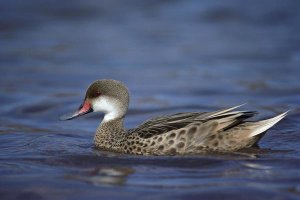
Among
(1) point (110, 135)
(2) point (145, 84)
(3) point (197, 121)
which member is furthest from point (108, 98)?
(2) point (145, 84)

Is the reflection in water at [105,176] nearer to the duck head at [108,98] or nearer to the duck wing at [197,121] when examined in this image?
the duck wing at [197,121]

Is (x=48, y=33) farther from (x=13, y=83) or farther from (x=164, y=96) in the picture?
(x=164, y=96)

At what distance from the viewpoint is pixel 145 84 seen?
15469mm

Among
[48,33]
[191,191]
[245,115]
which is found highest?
[48,33]

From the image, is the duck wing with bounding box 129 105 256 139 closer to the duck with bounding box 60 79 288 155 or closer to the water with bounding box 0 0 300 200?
the duck with bounding box 60 79 288 155

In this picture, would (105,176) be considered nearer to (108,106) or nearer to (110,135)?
(110,135)

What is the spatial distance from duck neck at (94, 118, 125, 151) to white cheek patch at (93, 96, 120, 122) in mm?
73

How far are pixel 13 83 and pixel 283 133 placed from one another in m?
6.49

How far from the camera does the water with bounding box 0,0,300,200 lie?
8.34m

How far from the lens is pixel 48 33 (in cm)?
2072

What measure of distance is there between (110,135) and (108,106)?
0.42 metres

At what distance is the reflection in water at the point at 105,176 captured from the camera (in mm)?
8414

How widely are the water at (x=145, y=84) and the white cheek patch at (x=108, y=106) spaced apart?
50cm

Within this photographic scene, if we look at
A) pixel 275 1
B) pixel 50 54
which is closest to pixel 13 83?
pixel 50 54
